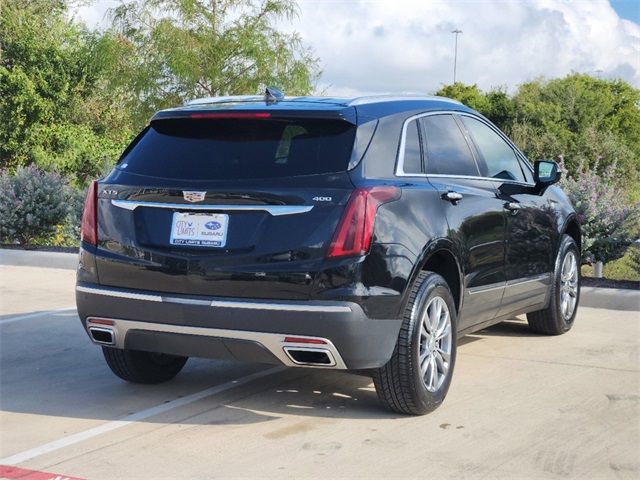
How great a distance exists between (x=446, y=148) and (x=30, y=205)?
1017 cm

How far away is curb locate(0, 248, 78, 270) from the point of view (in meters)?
12.5

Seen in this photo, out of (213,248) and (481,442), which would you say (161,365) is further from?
(481,442)

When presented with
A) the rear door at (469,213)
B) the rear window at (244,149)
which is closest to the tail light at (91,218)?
the rear window at (244,149)

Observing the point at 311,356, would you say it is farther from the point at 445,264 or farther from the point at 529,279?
the point at 529,279

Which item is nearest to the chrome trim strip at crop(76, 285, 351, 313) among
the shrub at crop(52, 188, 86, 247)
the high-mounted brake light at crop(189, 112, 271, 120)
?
the high-mounted brake light at crop(189, 112, 271, 120)

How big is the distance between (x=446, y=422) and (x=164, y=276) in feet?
5.76

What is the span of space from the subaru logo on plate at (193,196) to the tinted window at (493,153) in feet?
7.27

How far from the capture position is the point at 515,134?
1636 inches

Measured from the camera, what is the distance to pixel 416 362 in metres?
5.12

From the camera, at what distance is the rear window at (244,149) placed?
16.5ft

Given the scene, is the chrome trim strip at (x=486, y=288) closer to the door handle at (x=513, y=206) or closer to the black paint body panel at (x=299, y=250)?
the black paint body panel at (x=299, y=250)

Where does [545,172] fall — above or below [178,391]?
above

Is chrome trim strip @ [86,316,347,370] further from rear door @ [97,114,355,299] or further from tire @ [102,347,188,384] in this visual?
tire @ [102,347,188,384]

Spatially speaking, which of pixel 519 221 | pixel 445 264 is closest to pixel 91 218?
pixel 445 264
